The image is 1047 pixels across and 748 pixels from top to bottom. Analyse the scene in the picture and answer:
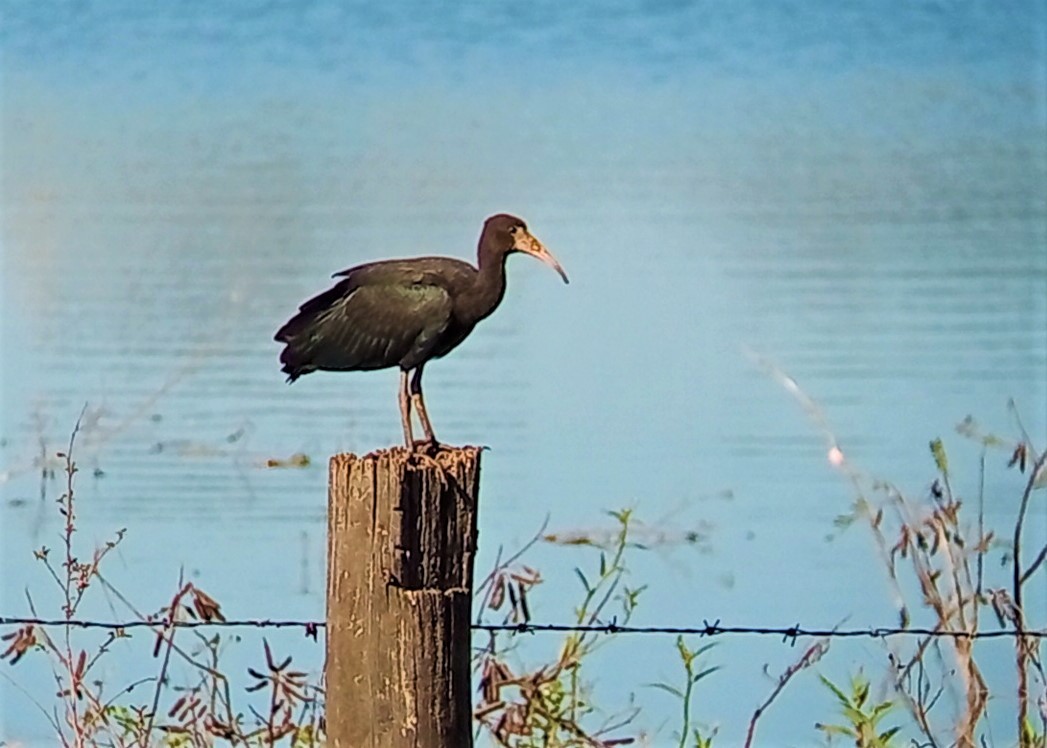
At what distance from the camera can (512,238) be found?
16.3 feet

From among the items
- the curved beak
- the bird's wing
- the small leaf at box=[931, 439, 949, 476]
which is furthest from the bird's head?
the small leaf at box=[931, 439, 949, 476]

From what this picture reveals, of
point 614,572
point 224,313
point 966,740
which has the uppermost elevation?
point 224,313

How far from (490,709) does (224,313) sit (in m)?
4.71

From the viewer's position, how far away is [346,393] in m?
7.90

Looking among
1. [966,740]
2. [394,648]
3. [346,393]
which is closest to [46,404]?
[346,393]

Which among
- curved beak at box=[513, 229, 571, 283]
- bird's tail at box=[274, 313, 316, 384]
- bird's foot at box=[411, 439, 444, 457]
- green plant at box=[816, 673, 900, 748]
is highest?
curved beak at box=[513, 229, 571, 283]

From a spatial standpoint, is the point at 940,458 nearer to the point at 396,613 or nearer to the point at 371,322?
the point at 371,322

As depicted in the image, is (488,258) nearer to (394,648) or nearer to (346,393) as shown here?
(394,648)

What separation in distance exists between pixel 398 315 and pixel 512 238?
0.35 metres

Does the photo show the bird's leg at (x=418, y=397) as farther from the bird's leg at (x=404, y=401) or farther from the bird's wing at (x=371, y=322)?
the bird's wing at (x=371, y=322)

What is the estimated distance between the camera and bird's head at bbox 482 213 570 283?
195 inches

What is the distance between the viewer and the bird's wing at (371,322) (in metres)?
4.79

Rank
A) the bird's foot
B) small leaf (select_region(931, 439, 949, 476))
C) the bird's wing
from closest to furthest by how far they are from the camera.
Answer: the bird's foot → small leaf (select_region(931, 439, 949, 476)) → the bird's wing

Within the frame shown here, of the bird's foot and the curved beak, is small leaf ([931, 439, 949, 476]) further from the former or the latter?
the bird's foot
